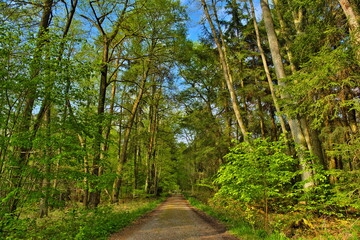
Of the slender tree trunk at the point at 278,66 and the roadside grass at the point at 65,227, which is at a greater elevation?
the slender tree trunk at the point at 278,66

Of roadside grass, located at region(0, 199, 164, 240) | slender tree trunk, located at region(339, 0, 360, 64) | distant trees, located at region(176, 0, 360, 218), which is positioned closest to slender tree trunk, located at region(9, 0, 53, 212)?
roadside grass, located at region(0, 199, 164, 240)

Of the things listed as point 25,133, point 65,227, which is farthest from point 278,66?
point 65,227

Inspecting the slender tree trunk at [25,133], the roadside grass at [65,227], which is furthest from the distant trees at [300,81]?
the slender tree trunk at [25,133]

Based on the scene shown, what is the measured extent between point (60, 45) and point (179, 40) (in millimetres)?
7472

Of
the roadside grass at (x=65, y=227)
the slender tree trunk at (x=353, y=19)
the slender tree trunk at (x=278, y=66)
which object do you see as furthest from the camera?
the slender tree trunk at (x=278, y=66)

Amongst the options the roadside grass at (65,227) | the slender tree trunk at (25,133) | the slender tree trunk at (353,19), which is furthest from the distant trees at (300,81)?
the slender tree trunk at (25,133)

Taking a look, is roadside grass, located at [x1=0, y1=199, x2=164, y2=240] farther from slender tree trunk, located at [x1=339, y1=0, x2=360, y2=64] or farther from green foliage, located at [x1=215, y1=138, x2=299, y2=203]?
slender tree trunk, located at [x1=339, y1=0, x2=360, y2=64]

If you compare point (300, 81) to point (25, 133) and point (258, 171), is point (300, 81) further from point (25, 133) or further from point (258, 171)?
point (25, 133)

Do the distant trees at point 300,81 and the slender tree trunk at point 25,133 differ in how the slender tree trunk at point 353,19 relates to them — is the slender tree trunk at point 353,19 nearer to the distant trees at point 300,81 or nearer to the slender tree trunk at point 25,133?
the distant trees at point 300,81

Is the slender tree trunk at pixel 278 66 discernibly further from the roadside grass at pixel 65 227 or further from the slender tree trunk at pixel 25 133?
the slender tree trunk at pixel 25 133

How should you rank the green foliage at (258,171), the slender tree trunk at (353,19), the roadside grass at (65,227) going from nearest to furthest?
the roadside grass at (65,227) → the slender tree trunk at (353,19) → the green foliage at (258,171)

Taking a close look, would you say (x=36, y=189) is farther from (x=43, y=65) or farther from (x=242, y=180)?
(x=242, y=180)

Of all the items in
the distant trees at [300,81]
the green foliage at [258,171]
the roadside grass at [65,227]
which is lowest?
the roadside grass at [65,227]

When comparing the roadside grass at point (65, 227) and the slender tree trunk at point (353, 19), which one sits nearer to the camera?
the roadside grass at point (65, 227)
